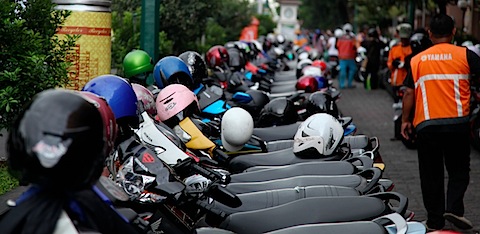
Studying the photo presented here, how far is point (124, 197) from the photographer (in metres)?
3.26

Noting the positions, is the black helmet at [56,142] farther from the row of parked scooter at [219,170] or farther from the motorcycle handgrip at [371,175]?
the motorcycle handgrip at [371,175]

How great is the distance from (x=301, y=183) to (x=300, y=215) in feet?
3.10

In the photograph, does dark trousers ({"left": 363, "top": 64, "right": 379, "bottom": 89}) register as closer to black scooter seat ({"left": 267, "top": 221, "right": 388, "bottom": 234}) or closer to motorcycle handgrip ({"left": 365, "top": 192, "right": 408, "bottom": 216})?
motorcycle handgrip ({"left": 365, "top": 192, "right": 408, "bottom": 216})

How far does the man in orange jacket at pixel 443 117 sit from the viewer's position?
7629 mm

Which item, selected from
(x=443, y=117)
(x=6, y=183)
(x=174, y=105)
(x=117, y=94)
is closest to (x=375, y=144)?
(x=443, y=117)

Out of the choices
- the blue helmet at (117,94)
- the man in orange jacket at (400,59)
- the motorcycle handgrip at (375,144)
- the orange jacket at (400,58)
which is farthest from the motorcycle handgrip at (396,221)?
the orange jacket at (400,58)

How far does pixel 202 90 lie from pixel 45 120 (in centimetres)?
579

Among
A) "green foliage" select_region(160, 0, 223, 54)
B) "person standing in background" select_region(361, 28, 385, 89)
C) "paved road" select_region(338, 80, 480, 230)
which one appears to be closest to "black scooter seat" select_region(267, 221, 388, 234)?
"paved road" select_region(338, 80, 480, 230)

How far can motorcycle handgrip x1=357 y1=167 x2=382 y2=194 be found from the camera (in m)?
5.44

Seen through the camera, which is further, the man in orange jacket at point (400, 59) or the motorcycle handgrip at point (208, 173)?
the man in orange jacket at point (400, 59)

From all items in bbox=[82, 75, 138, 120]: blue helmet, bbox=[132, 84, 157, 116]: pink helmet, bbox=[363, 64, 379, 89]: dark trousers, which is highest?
bbox=[82, 75, 138, 120]: blue helmet

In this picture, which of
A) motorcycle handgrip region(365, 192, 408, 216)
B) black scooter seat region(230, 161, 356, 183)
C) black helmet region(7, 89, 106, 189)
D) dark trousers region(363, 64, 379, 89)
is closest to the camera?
black helmet region(7, 89, 106, 189)

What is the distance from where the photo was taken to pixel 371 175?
5.89 m

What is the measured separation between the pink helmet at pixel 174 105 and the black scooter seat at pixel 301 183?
3.21 feet
